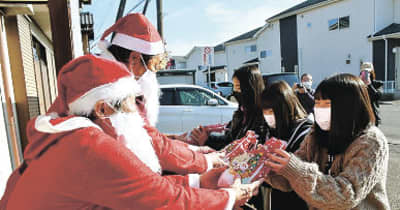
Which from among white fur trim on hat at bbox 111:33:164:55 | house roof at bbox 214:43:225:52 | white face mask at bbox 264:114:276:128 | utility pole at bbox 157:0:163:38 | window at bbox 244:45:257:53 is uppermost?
house roof at bbox 214:43:225:52

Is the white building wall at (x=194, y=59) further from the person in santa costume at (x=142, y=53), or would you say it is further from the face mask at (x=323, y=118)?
the face mask at (x=323, y=118)

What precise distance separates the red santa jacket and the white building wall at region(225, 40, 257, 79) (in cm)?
2809

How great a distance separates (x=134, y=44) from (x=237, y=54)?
2799 centimetres

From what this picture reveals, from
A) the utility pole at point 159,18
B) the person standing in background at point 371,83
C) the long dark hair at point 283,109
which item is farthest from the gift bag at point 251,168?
the utility pole at point 159,18

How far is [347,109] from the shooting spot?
1.41 meters

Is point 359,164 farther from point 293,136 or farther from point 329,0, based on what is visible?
point 329,0

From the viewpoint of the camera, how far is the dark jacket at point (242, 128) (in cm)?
235

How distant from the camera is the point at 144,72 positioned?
200 centimetres

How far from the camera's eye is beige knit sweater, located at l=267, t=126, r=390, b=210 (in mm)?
1318

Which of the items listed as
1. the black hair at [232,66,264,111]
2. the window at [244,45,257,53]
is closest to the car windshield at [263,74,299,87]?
the black hair at [232,66,264,111]

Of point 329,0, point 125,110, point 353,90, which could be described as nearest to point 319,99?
point 353,90

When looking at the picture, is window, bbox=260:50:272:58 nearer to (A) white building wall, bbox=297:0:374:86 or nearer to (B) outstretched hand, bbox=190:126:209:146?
(A) white building wall, bbox=297:0:374:86

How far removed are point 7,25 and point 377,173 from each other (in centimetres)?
486

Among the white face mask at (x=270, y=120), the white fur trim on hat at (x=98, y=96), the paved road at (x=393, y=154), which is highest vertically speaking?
the white fur trim on hat at (x=98, y=96)
